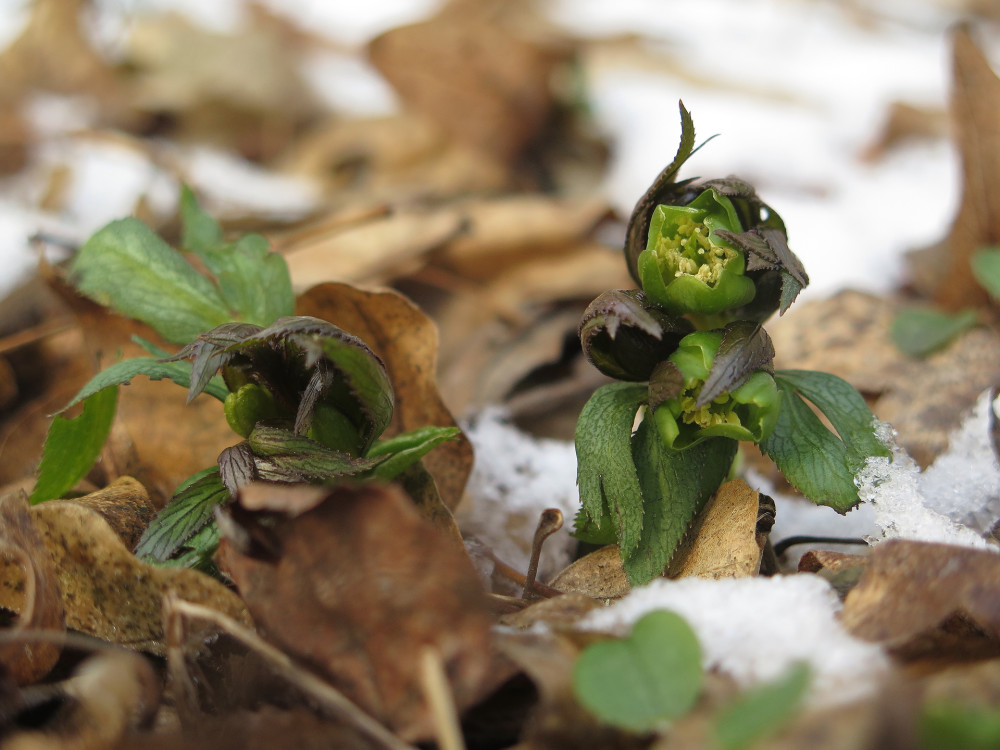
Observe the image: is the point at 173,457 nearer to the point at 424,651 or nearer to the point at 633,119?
the point at 424,651

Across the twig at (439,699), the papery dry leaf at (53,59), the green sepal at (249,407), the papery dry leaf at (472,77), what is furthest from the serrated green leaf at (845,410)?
the papery dry leaf at (53,59)

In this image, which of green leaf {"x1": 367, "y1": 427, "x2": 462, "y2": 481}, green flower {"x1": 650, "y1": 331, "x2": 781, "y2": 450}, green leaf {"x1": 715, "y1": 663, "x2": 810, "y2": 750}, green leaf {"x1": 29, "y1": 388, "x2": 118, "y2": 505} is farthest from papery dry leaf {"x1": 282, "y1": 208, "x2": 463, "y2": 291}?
green leaf {"x1": 715, "y1": 663, "x2": 810, "y2": 750}

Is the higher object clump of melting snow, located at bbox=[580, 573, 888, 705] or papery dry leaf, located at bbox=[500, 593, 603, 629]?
clump of melting snow, located at bbox=[580, 573, 888, 705]

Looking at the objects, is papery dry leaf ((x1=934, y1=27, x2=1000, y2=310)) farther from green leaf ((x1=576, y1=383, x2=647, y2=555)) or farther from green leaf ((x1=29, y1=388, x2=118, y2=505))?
green leaf ((x1=29, y1=388, x2=118, y2=505))

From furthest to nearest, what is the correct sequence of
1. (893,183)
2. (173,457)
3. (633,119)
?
(633,119)
(893,183)
(173,457)

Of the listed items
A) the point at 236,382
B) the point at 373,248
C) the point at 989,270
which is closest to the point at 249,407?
the point at 236,382

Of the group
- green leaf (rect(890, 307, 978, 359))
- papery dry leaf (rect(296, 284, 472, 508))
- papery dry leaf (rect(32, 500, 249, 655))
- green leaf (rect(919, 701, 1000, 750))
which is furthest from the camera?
green leaf (rect(890, 307, 978, 359))

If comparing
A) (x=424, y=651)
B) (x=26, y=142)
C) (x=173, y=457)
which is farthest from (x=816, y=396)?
(x=26, y=142)
